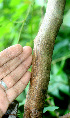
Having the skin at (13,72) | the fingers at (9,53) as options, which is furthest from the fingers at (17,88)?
the fingers at (9,53)

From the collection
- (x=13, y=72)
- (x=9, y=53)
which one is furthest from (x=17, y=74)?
(x=9, y=53)

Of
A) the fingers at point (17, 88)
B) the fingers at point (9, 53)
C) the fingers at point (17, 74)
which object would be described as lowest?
the fingers at point (17, 88)

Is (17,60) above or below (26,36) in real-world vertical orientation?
below

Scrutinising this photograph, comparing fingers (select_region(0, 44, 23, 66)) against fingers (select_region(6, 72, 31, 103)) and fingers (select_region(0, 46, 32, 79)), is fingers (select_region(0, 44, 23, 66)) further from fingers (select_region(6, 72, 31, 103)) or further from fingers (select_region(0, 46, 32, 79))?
fingers (select_region(6, 72, 31, 103))

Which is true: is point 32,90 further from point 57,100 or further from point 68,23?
point 57,100

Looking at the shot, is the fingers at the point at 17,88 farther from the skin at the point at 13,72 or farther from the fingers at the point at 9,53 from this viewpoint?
the fingers at the point at 9,53

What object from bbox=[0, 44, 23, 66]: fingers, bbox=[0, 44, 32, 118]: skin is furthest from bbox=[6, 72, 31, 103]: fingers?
bbox=[0, 44, 23, 66]: fingers

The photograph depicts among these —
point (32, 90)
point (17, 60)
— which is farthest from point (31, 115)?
point (17, 60)
